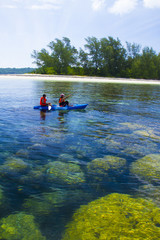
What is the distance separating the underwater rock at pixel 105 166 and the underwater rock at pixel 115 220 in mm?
1281

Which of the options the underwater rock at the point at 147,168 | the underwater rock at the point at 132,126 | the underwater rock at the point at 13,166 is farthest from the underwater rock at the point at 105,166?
the underwater rock at the point at 132,126

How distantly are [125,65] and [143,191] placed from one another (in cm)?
10495

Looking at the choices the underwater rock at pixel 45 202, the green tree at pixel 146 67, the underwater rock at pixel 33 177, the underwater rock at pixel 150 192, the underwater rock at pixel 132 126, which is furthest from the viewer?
the green tree at pixel 146 67

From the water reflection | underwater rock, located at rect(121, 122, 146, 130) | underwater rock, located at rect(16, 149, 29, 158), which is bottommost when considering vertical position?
underwater rock, located at rect(16, 149, 29, 158)

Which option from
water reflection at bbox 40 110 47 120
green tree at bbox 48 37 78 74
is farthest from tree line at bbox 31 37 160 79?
water reflection at bbox 40 110 47 120

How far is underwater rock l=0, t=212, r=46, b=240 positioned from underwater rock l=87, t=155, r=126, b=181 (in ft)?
8.37

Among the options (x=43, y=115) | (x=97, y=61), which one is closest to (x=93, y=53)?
(x=97, y=61)

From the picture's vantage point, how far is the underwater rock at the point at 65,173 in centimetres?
578

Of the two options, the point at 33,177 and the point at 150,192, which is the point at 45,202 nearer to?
the point at 33,177

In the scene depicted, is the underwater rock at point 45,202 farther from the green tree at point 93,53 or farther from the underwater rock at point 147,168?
the green tree at point 93,53

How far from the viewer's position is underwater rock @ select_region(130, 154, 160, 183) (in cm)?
605

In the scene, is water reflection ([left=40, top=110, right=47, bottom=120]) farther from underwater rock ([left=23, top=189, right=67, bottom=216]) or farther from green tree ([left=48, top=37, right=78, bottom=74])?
green tree ([left=48, top=37, right=78, bottom=74])

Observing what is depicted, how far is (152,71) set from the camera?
319ft

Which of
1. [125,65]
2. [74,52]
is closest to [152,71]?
[125,65]
